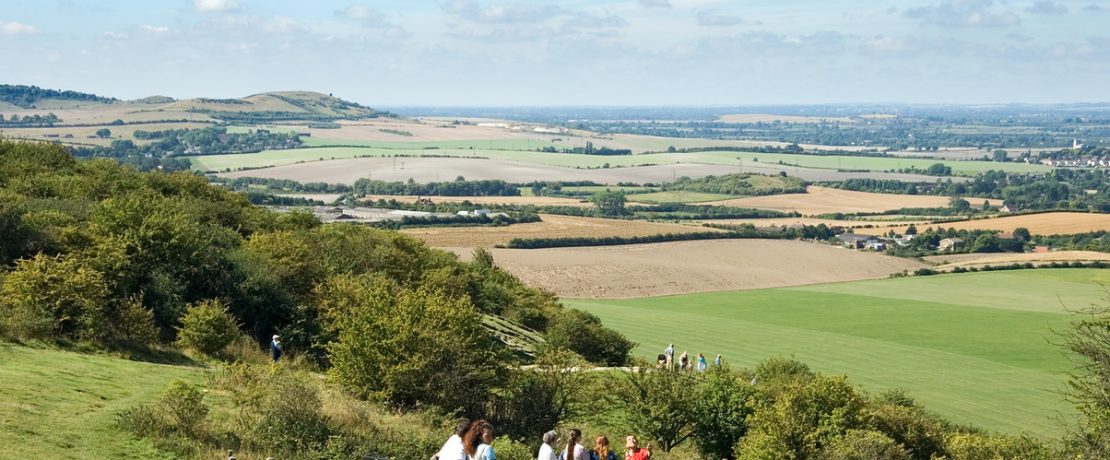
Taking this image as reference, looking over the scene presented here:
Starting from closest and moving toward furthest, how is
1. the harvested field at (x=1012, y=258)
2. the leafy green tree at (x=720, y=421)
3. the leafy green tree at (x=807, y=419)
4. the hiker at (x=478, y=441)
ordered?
the hiker at (x=478, y=441) < the leafy green tree at (x=807, y=419) < the leafy green tree at (x=720, y=421) < the harvested field at (x=1012, y=258)

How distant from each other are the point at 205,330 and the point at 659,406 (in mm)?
12837

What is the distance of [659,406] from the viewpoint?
3159 cm

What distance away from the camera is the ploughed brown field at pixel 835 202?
160 m

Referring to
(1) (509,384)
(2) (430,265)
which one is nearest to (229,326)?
(1) (509,384)

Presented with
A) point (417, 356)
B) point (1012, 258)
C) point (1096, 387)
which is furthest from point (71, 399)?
point (1012, 258)

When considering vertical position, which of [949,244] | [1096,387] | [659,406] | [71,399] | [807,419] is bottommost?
[949,244]

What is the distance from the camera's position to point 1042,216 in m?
138

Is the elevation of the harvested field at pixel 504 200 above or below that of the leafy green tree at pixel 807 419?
below

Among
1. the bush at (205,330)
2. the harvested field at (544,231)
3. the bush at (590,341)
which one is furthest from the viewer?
the harvested field at (544,231)

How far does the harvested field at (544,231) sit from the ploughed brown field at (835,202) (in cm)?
3631


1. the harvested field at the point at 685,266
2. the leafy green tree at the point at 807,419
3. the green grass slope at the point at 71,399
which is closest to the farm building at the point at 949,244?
the harvested field at the point at 685,266

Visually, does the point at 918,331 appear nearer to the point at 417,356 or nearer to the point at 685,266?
the point at 685,266

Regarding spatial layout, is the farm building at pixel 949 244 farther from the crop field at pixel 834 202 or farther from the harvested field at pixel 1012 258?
the crop field at pixel 834 202

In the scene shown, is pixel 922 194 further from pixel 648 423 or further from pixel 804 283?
pixel 648 423
